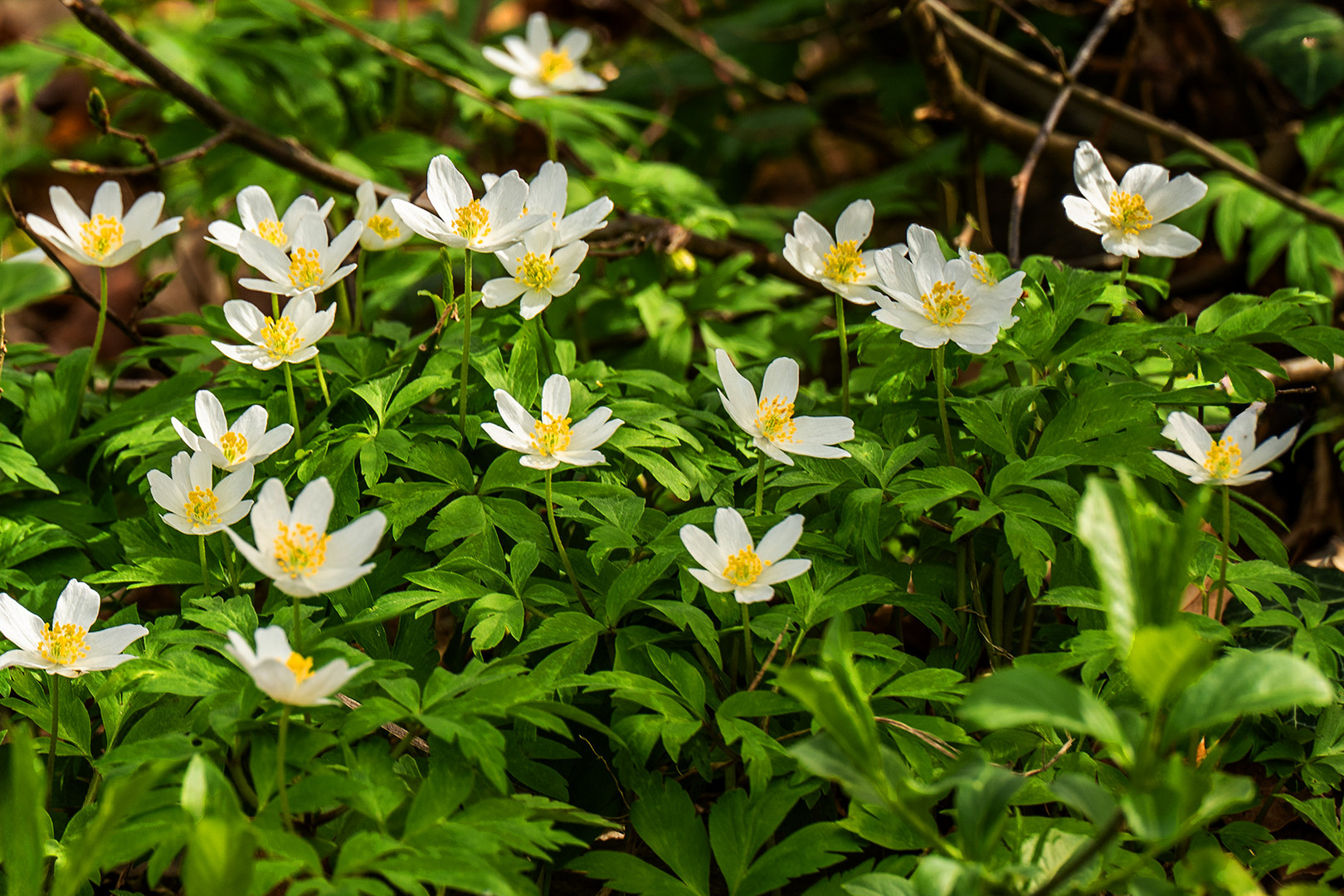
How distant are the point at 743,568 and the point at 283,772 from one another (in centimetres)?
69

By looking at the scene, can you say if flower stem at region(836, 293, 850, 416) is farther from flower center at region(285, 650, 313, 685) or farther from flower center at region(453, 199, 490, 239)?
flower center at region(285, 650, 313, 685)

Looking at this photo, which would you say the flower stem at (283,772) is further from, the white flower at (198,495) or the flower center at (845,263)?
the flower center at (845,263)

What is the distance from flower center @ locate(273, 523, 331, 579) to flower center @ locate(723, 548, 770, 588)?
0.59 m

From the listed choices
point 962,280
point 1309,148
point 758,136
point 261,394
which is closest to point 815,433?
point 962,280

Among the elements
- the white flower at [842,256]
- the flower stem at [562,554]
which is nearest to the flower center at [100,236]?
the flower stem at [562,554]

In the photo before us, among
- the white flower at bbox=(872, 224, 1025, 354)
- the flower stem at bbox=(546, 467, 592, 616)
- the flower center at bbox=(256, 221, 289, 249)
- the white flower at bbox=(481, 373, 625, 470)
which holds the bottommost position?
the flower stem at bbox=(546, 467, 592, 616)

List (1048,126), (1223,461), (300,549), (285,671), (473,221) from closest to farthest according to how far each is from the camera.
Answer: (285,671) → (300,549) → (1223,461) → (473,221) → (1048,126)

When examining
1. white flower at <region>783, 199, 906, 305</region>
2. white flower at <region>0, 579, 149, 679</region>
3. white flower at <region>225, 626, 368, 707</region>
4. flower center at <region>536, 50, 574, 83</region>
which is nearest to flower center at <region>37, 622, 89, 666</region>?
white flower at <region>0, 579, 149, 679</region>

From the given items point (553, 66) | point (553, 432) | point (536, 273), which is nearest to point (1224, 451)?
point (553, 432)

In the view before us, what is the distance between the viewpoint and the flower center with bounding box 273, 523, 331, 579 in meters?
1.32

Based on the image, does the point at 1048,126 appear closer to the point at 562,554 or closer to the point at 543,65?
the point at 543,65

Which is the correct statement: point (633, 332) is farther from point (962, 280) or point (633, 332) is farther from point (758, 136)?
point (758, 136)

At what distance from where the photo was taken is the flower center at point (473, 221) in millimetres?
1780

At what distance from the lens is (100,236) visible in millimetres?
2180
